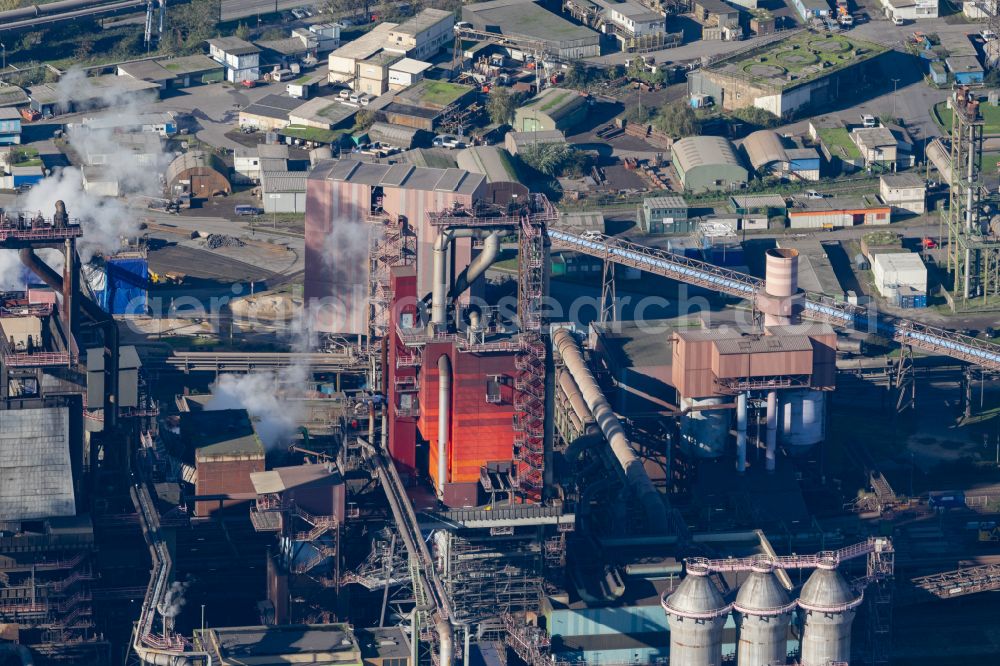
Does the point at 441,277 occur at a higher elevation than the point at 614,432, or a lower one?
higher

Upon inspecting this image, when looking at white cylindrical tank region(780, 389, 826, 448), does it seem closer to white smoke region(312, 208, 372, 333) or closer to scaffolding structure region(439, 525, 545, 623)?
scaffolding structure region(439, 525, 545, 623)

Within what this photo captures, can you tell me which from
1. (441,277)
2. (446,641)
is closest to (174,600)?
(446,641)

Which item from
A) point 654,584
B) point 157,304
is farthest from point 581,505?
point 157,304

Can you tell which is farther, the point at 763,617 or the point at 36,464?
the point at 36,464

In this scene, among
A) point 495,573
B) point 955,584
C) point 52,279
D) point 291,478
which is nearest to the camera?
point 495,573

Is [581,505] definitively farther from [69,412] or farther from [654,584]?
[69,412]

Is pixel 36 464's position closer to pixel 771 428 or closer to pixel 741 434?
pixel 741 434

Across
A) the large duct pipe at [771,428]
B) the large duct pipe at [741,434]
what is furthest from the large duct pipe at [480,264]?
the large duct pipe at [771,428]
